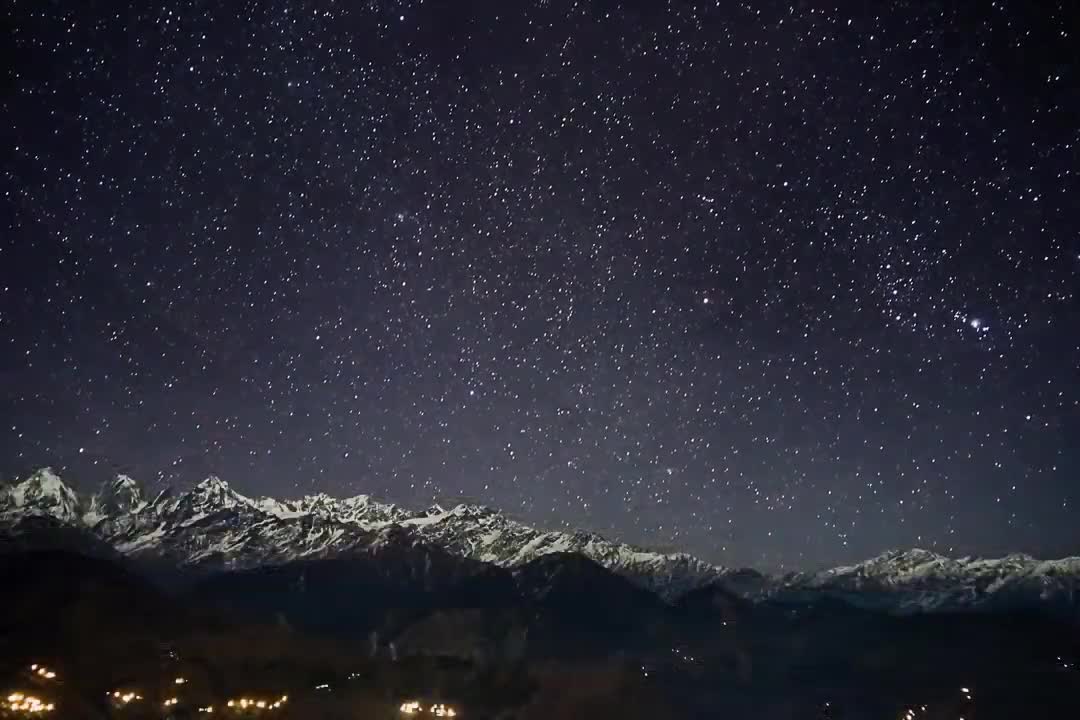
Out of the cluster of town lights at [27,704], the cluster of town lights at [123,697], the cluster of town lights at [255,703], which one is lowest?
the cluster of town lights at [255,703]

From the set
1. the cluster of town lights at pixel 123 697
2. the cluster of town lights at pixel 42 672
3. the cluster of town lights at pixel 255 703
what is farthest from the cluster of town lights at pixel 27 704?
the cluster of town lights at pixel 255 703

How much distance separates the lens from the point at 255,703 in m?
186

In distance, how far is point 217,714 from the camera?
17275 centimetres

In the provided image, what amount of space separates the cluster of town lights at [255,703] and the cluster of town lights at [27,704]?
1846 inches

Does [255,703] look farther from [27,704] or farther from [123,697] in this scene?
[27,704]

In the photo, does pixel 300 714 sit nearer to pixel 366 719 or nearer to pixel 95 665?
pixel 366 719

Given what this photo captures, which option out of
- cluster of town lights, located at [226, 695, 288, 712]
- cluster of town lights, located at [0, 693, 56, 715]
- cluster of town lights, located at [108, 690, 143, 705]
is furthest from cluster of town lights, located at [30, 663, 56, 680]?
cluster of town lights, located at [226, 695, 288, 712]

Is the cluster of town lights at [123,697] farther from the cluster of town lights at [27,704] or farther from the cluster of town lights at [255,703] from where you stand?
the cluster of town lights at [27,704]

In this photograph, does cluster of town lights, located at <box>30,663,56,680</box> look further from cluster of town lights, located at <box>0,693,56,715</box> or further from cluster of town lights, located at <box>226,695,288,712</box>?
cluster of town lights, located at <box>226,695,288,712</box>

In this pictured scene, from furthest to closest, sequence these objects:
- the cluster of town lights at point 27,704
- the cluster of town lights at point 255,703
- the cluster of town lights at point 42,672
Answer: the cluster of town lights at point 255,703, the cluster of town lights at point 42,672, the cluster of town lights at point 27,704

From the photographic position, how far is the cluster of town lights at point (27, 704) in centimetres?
13312

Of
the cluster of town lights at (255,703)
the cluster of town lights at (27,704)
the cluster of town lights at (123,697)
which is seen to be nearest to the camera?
the cluster of town lights at (27,704)

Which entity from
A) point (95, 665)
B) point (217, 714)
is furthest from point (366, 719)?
point (95, 665)

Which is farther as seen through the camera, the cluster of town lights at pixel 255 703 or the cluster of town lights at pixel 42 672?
the cluster of town lights at pixel 255 703
